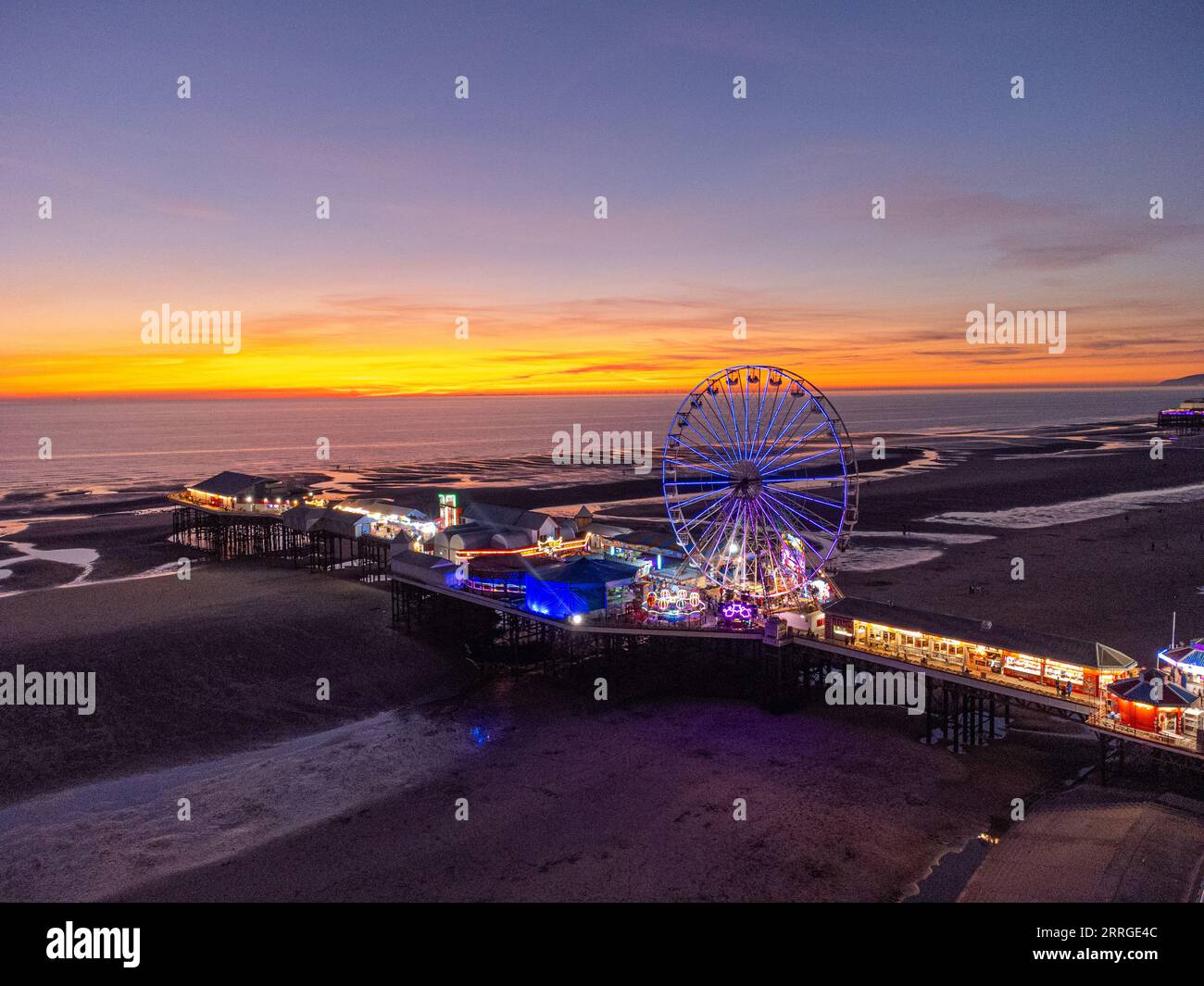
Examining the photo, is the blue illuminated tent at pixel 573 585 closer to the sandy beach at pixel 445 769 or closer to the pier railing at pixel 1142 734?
the sandy beach at pixel 445 769

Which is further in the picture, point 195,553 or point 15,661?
point 195,553

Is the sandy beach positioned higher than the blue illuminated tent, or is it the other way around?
the blue illuminated tent

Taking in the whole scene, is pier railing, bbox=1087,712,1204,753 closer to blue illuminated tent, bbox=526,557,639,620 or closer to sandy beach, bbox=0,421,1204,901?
sandy beach, bbox=0,421,1204,901

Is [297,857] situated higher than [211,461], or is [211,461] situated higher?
[211,461]

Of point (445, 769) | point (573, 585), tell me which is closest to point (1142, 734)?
point (445, 769)

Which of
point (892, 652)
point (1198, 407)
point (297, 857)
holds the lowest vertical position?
point (297, 857)

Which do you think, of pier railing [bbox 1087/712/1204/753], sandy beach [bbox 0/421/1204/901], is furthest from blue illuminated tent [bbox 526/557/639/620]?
pier railing [bbox 1087/712/1204/753]
